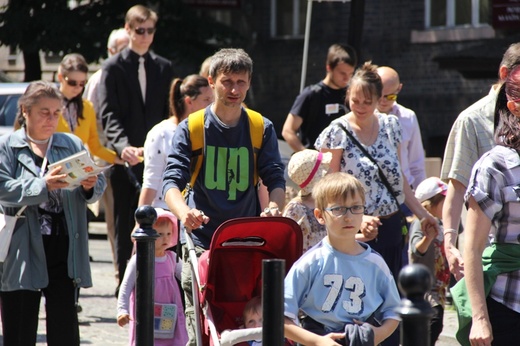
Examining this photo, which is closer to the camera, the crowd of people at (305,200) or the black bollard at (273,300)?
the black bollard at (273,300)

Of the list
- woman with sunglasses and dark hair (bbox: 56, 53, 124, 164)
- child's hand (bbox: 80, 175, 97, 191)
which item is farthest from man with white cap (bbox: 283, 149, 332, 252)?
woman with sunglasses and dark hair (bbox: 56, 53, 124, 164)

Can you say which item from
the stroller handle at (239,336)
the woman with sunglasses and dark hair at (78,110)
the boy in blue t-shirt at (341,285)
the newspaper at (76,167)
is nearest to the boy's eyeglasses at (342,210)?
the boy in blue t-shirt at (341,285)

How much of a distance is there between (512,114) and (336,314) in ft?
3.87

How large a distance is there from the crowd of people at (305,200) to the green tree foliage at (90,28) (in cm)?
1187

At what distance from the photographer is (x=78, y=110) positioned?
1010 centimetres

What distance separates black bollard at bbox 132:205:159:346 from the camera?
5.84m

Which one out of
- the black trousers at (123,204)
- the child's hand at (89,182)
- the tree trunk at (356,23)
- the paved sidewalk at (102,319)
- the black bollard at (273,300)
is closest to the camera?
the black bollard at (273,300)

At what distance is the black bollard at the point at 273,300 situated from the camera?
4.68 meters

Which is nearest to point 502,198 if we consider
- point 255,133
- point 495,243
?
point 495,243

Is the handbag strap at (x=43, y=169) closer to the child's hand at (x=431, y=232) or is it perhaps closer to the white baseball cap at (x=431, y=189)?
the child's hand at (x=431, y=232)

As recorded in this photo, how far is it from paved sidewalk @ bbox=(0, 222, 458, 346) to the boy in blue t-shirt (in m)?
3.66

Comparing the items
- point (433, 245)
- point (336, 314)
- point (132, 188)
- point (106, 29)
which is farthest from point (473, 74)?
point (336, 314)

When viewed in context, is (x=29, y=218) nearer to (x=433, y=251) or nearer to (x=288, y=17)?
(x=433, y=251)

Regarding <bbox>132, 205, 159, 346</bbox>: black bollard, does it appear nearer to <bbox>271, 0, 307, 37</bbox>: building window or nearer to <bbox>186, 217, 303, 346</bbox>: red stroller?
<bbox>186, 217, 303, 346</bbox>: red stroller
